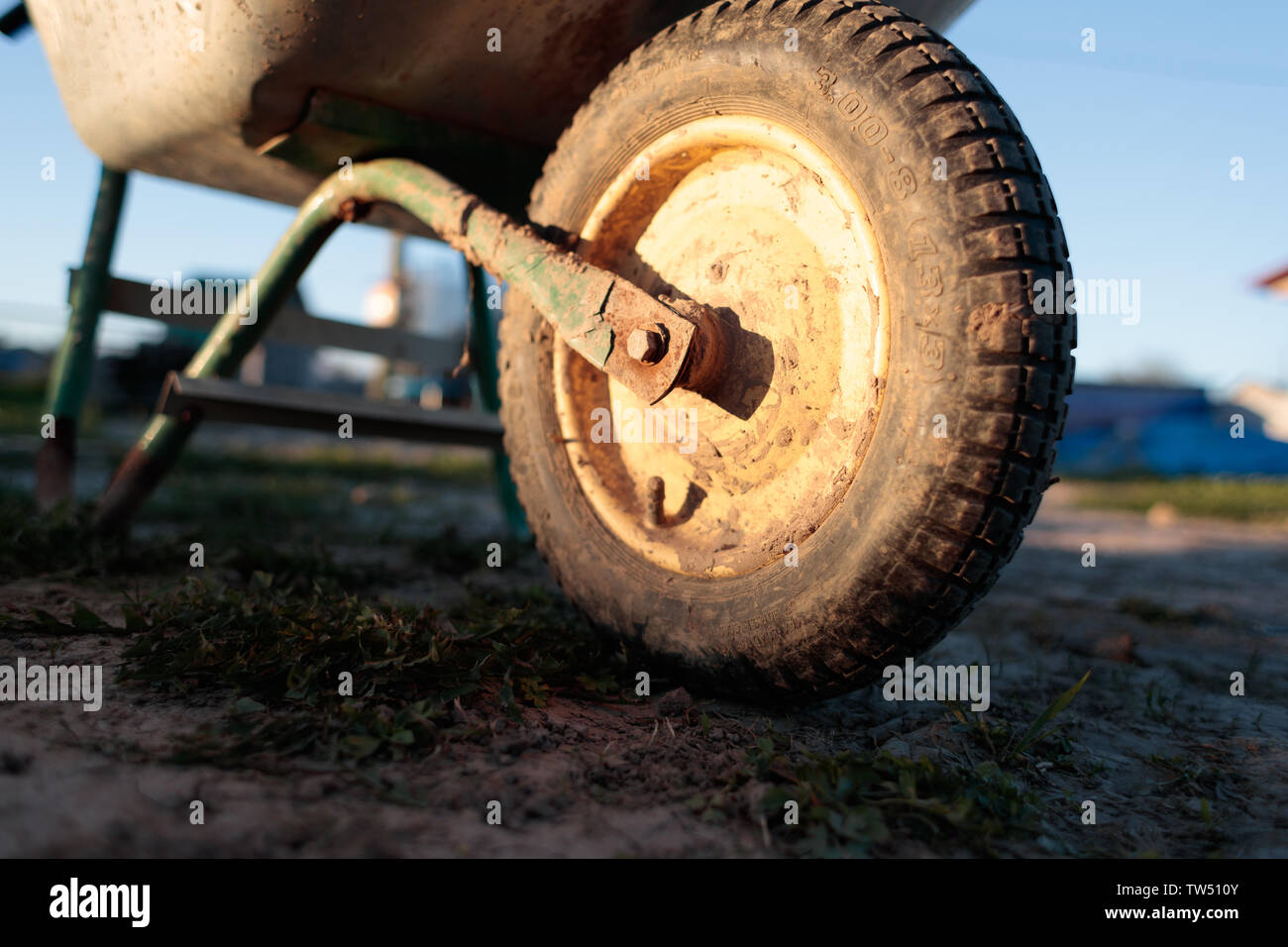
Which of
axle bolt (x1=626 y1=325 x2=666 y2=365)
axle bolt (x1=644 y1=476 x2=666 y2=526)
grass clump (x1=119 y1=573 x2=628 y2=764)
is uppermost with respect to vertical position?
axle bolt (x1=626 y1=325 x2=666 y2=365)

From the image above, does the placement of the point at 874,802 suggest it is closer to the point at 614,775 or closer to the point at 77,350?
the point at 614,775

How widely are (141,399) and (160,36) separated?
12.6m

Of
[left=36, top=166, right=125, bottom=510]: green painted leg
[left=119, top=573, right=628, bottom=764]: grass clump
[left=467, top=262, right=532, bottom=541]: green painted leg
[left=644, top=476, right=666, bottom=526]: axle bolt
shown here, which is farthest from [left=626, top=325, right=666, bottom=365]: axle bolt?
[left=36, top=166, right=125, bottom=510]: green painted leg

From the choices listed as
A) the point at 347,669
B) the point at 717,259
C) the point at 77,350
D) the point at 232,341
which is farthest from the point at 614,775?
the point at 77,350

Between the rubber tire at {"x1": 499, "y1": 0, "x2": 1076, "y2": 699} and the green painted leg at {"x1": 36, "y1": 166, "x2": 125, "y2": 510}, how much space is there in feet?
6.74

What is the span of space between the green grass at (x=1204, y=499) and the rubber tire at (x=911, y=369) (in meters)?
6.69

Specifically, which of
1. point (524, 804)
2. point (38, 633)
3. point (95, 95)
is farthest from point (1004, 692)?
point (95, 95)

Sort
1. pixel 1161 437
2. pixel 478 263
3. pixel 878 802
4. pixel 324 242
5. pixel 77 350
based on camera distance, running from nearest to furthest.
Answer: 1. pixel 878 802
2. pixel 478 263
3. pixel 324 242
4. pixel 77 350
5. pixel 1161 437

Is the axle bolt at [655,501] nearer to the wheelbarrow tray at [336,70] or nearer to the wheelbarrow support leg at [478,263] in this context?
the wheelbarrow support leg at [478,263]

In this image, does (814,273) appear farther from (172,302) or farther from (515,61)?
A: (172,302)

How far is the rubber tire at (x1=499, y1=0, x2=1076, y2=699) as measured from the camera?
0.99m

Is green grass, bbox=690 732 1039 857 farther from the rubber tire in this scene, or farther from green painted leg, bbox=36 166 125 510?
green painted leg, bbox=36 166 125 510

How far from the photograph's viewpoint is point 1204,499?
7457mm

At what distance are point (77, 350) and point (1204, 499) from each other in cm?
872
